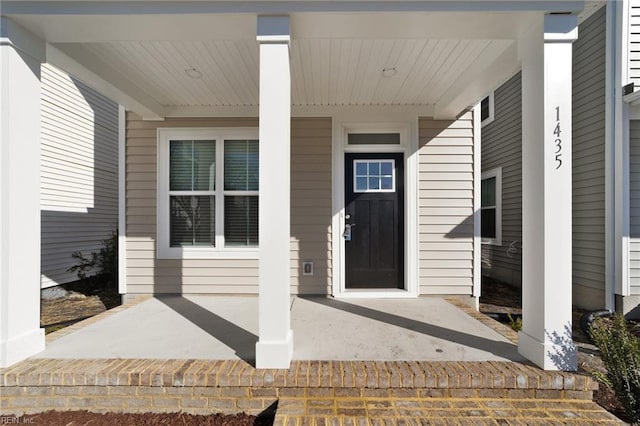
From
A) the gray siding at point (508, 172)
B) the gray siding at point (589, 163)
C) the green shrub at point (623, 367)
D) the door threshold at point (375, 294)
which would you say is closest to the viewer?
the green shrub at point (623, 367)

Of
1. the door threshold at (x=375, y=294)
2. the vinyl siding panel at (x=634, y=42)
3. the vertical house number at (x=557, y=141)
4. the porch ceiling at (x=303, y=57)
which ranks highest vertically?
the vinyl siding panel at (x=634, y=42)

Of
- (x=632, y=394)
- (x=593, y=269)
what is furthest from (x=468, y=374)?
(x=593, y=269)

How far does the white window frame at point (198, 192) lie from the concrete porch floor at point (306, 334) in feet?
2.26

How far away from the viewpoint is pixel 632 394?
182 cm

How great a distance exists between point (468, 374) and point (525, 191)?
1.36m

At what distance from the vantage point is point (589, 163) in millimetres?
4648

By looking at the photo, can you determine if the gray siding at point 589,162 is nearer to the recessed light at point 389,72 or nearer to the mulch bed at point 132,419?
the recessed light at point 389,72

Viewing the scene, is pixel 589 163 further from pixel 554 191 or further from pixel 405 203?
pixel 554 191

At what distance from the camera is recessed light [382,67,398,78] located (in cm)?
313

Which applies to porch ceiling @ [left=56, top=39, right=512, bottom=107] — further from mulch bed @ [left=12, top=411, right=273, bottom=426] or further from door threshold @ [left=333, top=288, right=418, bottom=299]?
mulch bed @ [left=12, top=411, right=273, bottom=426]

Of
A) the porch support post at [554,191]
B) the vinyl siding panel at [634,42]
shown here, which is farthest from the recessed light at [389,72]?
the vinyl siding panel at [634,42]

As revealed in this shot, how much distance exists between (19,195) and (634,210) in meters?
6.61

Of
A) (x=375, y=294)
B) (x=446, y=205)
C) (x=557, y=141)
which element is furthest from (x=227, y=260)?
(x=557, y=141)

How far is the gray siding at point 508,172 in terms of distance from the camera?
19.7 feet
